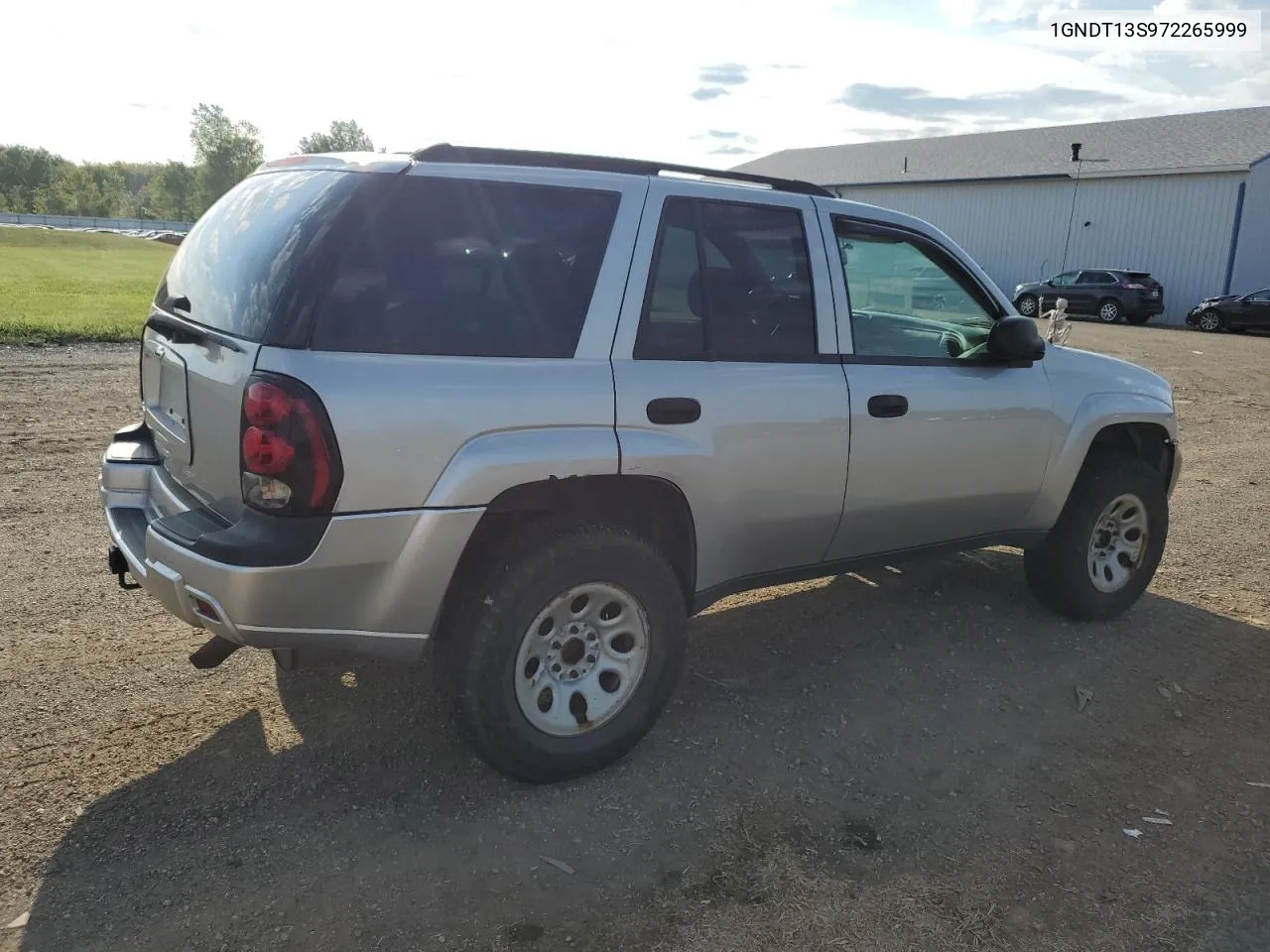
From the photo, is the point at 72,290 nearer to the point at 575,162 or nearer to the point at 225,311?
the point at 225,311

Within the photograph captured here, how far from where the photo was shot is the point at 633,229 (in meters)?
3.38

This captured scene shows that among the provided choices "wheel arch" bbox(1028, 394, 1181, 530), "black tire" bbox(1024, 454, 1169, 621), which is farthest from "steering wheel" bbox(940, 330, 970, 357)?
"black tire" bbox(1024, 454, 1169, 621)

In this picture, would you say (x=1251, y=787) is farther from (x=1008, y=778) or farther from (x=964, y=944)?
(x=964, y=944)

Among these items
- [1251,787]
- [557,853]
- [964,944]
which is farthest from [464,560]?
[1251,787]

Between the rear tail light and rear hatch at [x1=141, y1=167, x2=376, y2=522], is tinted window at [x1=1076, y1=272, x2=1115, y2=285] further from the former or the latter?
the rear tail light

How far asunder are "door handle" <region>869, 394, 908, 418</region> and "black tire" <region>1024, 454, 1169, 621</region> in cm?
141

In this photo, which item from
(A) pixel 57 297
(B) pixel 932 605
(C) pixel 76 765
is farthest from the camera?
(A) pixel 57 297

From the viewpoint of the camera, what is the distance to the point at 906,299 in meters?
4.29

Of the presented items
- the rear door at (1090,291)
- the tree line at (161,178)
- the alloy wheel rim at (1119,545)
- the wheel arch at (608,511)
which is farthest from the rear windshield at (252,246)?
the tree line at (161,178)

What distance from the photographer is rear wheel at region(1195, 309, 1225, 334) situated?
26.9m

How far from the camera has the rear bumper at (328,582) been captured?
2.79 meters

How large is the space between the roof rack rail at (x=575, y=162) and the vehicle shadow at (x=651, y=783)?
80.1 inches

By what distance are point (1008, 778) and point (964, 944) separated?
0.99 metres

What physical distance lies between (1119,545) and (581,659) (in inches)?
123
